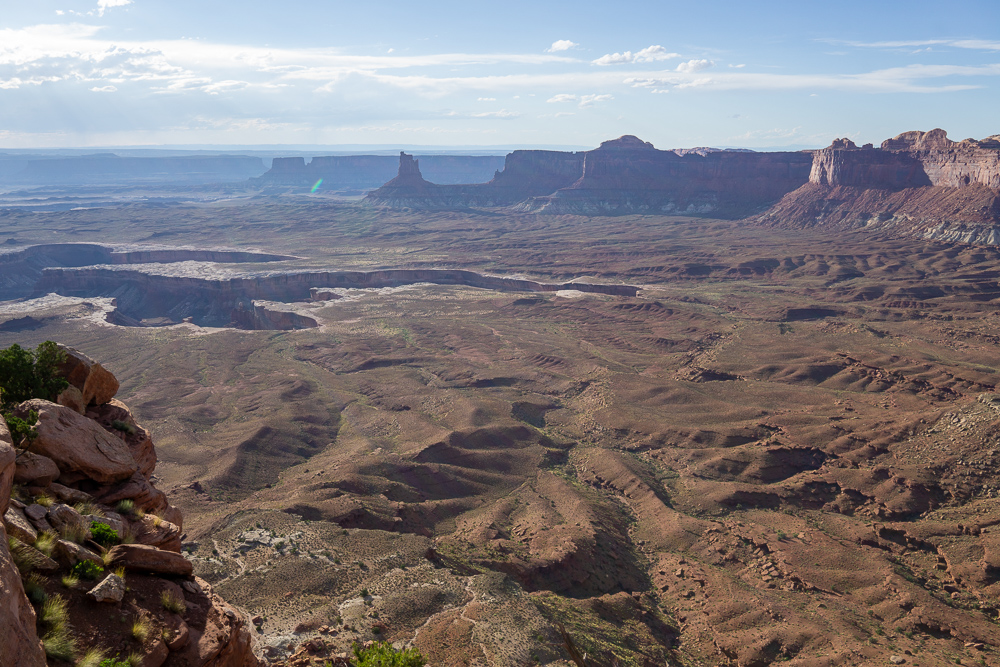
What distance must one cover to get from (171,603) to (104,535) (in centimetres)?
225

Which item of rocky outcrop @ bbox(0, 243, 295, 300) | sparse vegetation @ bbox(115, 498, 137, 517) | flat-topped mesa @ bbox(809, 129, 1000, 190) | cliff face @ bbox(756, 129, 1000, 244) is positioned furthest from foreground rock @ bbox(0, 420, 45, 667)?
flat-topped mesa @ bbox(809, 129, 1000, 190)

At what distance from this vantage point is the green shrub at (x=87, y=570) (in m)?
12.6

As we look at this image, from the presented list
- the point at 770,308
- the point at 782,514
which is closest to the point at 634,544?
the point at 782,514

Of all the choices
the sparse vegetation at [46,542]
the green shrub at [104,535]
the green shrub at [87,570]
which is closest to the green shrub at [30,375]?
the green shrub at [104,535]

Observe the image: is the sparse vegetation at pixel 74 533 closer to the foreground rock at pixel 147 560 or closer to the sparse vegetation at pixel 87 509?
the foreground rock at pixel 147 560

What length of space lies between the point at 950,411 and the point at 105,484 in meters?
62.3

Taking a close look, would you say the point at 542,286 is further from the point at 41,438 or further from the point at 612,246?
the point at 41,438

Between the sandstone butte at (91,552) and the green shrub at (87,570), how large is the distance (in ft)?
0.38

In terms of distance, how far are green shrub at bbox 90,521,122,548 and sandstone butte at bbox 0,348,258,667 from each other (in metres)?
0.06

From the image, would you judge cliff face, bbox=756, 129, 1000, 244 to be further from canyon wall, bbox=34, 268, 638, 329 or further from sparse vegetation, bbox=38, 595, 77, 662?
sparse vegetation, bbox=38, 595, 77, 662

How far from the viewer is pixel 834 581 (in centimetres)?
3878

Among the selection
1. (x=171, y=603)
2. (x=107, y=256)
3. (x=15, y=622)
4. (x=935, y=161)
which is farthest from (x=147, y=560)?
(x=935, y=161)

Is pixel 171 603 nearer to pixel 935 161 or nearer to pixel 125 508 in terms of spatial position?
pixel 125 508

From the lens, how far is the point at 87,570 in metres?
12.7
